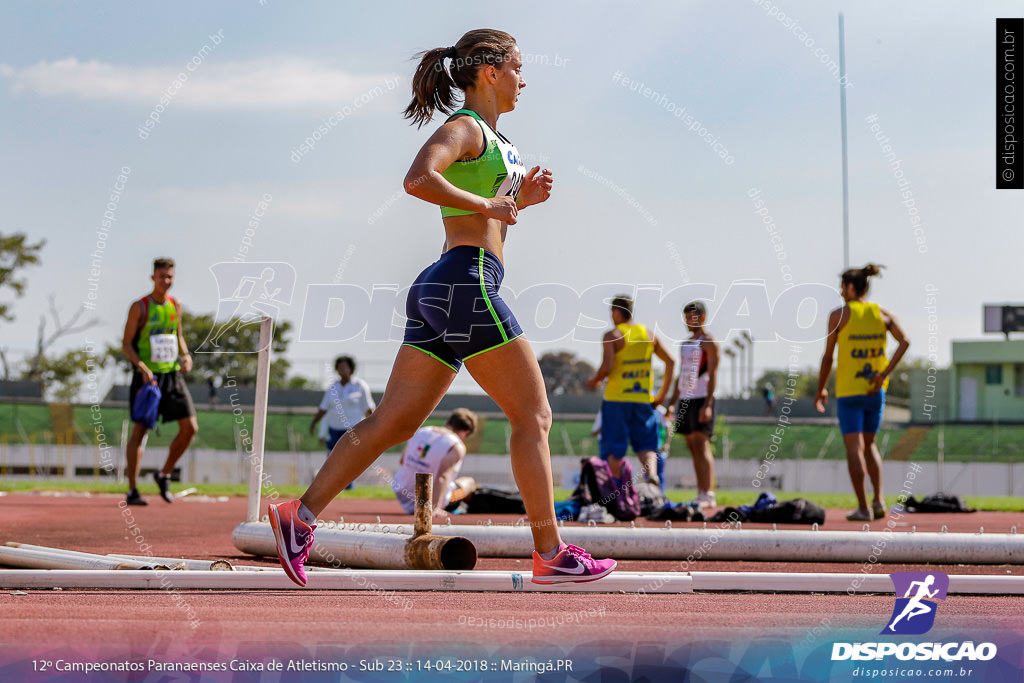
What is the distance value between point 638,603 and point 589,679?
1588 millimetres

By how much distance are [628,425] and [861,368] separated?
2.09m

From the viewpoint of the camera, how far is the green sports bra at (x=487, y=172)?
3676 millimetres

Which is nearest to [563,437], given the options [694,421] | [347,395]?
[347,395]

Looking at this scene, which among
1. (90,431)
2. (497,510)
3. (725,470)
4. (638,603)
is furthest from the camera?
(90,431)

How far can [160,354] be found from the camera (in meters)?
9.73

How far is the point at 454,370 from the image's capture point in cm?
372

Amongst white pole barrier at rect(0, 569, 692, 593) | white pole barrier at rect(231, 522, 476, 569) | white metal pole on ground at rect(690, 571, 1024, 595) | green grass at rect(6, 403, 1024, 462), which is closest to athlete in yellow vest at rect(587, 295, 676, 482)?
white pole barrier at rect(231, 522, 476, 569)

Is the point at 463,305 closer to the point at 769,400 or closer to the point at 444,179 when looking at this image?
the point at 444,179

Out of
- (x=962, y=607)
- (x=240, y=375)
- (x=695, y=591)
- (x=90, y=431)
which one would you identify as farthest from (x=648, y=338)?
(x=240, y=375)

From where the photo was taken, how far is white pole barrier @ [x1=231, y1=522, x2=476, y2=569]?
15.9ft

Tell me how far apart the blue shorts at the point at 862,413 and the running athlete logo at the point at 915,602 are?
15.7 ft

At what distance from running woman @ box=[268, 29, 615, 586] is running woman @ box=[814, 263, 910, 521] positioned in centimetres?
558

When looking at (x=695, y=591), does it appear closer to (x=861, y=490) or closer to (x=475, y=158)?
(x=475, y=158)

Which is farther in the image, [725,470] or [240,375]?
[240,375]
